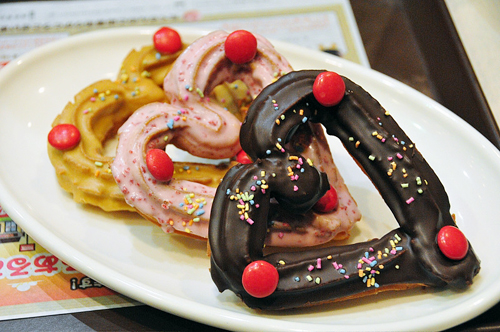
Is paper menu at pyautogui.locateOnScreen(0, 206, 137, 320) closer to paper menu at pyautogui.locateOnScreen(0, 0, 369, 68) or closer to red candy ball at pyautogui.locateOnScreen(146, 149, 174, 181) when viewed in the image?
red candy ball at pyautogui.locateOnScreen(146, 149, 174, 181)

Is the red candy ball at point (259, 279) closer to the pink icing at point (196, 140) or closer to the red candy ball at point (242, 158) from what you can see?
the pink icing at point (196, 140)

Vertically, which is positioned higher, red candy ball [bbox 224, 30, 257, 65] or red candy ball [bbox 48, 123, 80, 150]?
red candy ball [bbox 224, 30, 257, 65]

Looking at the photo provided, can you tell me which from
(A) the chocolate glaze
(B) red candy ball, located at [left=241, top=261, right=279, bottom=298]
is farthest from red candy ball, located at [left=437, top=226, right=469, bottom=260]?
(B) red candy ball, located at [left=241, top=261, right=279, bottom=298]

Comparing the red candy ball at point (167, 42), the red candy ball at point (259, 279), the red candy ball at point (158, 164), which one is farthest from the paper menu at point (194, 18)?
the red candy ball at point (259, 279)

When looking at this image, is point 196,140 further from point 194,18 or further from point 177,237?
point 194,18

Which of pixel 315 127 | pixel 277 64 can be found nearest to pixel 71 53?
pixel 277 64

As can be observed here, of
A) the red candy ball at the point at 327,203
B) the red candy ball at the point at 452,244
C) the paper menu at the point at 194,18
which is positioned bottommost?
the red candy ball at the point at 452,244

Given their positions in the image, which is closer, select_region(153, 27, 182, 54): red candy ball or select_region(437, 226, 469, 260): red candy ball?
select_region(437, 226, 469, 260): red candy ball

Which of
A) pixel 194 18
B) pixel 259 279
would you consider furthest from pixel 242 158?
pixel 194 18
